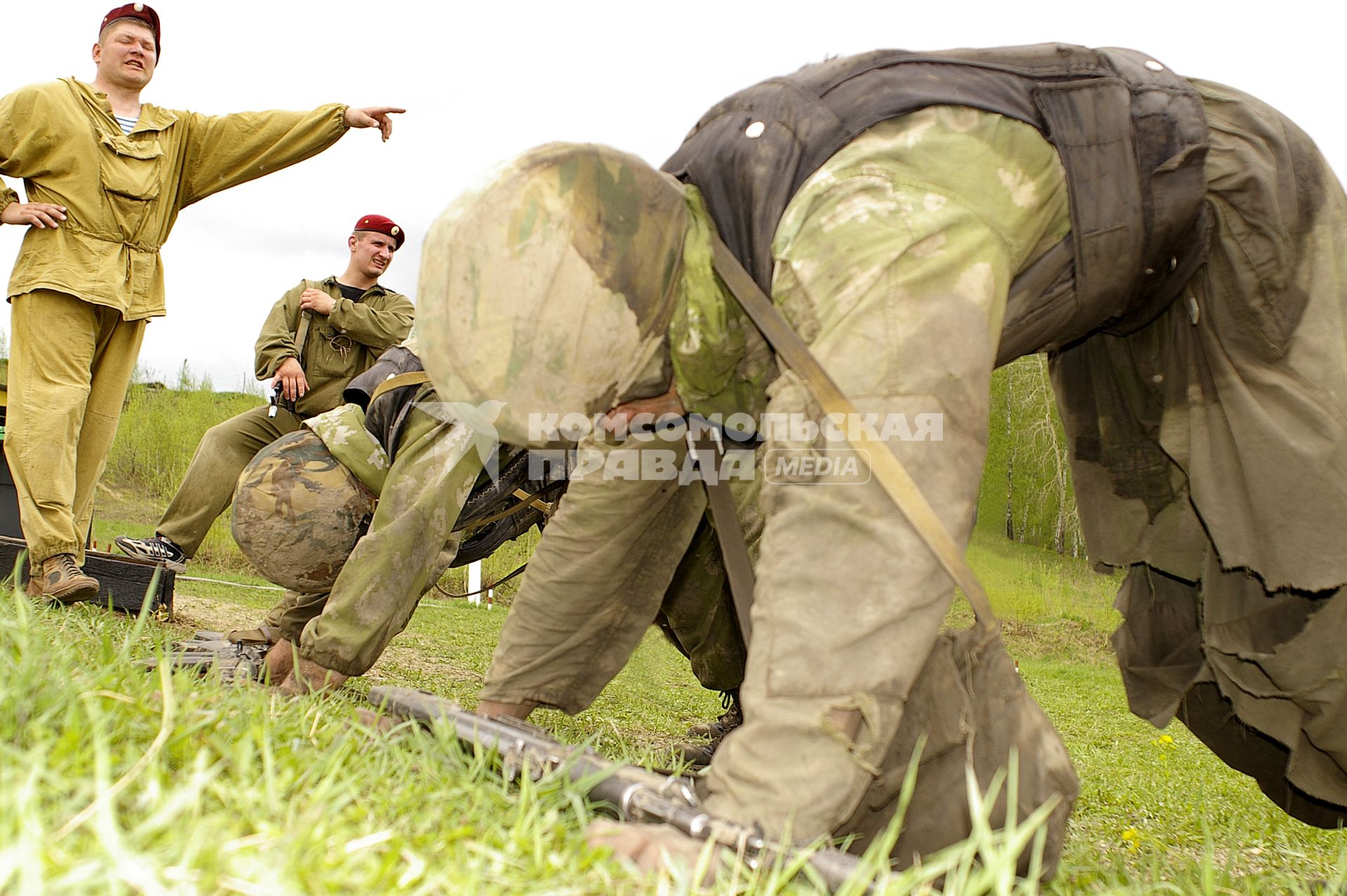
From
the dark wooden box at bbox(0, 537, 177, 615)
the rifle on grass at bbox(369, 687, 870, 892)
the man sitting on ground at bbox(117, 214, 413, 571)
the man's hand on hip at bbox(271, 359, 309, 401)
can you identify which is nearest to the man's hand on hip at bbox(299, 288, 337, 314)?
the man sitting on ground at bbox(117, 214, 413, 571)

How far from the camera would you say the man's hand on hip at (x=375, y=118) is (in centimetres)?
466

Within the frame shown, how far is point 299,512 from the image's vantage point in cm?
369

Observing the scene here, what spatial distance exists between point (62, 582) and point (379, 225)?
121 inches

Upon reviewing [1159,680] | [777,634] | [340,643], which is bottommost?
[340,643]

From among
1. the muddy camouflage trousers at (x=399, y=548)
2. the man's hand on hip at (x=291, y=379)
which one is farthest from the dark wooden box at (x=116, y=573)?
the muddy camouflage trousers at (x=399, y=548)

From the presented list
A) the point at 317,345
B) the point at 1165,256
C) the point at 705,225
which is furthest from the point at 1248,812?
the point at 317,345

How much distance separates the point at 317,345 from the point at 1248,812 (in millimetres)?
5315

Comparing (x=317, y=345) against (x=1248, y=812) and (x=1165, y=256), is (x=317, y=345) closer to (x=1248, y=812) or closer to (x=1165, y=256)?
(x=1165, y=256)

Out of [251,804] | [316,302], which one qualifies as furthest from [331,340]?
[251,804]

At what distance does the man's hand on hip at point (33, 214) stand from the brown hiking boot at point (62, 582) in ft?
4.55

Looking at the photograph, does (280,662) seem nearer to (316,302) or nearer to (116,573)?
(116,573)

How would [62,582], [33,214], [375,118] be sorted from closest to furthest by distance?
[62,582] → [33,214] → [375,118]

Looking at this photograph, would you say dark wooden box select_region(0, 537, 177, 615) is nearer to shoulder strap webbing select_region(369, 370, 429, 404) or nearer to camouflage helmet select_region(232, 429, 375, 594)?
camouflage helmet select_region(232, 429, 375, 594)

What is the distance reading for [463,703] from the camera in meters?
4.50
